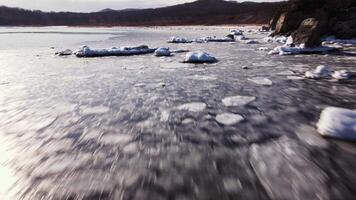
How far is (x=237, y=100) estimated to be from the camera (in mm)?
2955

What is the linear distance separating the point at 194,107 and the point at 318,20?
663 centimetres

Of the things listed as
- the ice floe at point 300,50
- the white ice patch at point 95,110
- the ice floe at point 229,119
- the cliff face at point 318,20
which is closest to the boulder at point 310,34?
the cliff face at point 318,20

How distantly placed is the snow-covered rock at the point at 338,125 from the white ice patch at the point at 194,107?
1.02 metres

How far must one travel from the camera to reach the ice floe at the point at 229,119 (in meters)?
2.32

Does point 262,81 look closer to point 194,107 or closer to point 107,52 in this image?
point 194,107

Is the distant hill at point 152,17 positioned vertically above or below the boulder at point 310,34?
below

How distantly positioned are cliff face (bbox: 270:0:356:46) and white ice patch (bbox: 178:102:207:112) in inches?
233

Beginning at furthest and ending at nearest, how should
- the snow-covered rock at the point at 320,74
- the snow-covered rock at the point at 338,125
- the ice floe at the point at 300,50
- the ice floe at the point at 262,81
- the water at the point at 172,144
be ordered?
the ice floe at the point at 300,50
the snow-covered rock at the point at 320,74
the ice floe at the point at 262,81
the snow-covered rock at the point at 338,125
the water at the point at 172,144

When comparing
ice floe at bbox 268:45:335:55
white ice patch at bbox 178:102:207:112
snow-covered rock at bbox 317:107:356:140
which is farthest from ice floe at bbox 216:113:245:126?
ice floe at bbox 268:45:335:55

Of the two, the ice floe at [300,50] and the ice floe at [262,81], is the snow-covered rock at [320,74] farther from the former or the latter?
the ice floe at [300,50]

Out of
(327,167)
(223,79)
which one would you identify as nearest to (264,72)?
(223,79)

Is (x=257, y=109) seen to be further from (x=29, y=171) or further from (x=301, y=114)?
(x=29, y=171)

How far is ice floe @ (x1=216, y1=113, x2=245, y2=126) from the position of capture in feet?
7.61

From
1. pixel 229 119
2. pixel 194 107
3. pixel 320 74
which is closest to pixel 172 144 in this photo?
pixel 229 119
